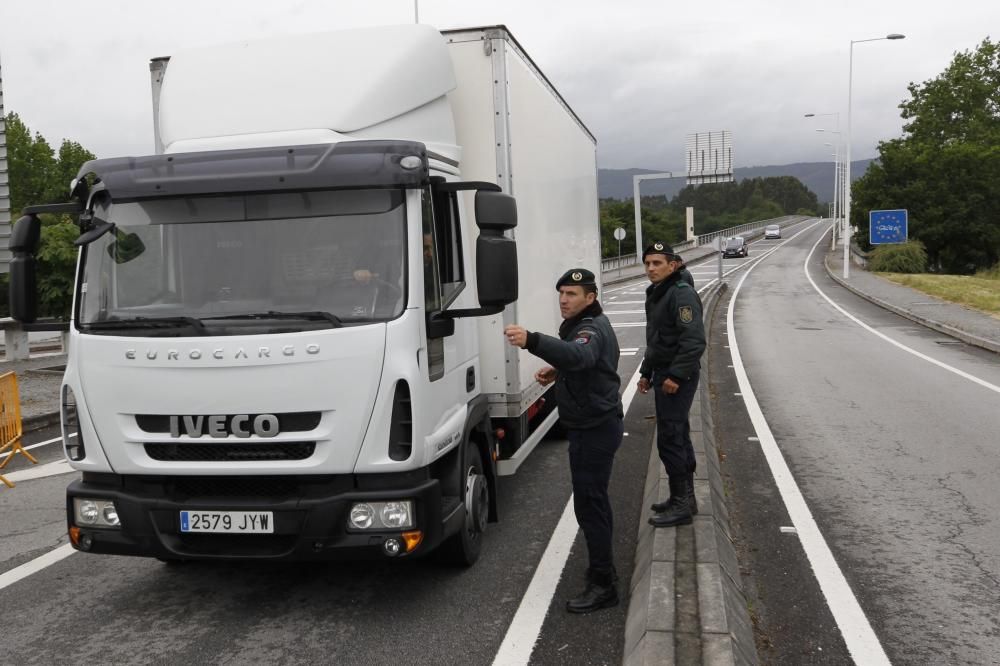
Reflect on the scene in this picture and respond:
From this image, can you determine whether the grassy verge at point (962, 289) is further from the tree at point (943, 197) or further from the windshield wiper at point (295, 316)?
the windshield wiper at point (295, 316)

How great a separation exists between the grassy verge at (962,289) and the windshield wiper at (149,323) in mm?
22460

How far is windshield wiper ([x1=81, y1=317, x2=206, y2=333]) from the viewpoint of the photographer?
14.1ft

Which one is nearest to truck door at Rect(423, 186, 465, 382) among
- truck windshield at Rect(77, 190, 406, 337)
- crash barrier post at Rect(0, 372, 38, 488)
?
truck windshield at Rect(77, 190, 406, 337)

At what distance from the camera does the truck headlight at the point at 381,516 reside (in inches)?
170

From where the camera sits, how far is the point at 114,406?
171 inches

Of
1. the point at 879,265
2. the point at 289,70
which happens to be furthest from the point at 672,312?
the point at 879,265

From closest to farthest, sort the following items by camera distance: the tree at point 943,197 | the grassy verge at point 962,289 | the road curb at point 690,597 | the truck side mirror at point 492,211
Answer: the road curb at point 690,597, the truck side mirror at point 492,211, the grassy verge at point 962,289, the tree at point 943,197

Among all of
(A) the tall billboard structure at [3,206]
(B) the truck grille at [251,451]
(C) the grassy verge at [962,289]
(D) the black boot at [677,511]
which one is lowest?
(C) the grassy verge at [962,289]

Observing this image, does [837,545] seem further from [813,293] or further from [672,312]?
[813,293]

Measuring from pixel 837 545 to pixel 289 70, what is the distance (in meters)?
4.62

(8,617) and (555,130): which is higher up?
(555,130)

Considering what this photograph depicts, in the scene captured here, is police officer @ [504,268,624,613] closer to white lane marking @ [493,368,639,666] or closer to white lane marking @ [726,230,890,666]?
white lane marking @ [493,368,639,666]

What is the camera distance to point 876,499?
6859 mm

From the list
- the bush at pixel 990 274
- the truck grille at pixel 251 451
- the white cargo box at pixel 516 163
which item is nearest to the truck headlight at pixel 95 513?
the truck grille at pixel 251 451
